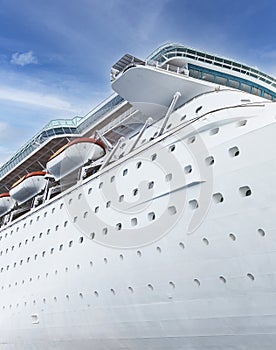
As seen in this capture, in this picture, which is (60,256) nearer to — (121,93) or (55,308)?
(55,308)

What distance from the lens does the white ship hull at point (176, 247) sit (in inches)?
295

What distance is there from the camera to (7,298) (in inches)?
591

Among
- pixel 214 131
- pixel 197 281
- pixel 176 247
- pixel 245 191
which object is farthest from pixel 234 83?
pixel 197 281

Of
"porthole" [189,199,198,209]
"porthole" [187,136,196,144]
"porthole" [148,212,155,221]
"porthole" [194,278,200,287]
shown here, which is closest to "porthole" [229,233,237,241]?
"porthole" [189,199,198,209]

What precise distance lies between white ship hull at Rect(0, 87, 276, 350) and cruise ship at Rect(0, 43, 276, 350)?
2 centimetres

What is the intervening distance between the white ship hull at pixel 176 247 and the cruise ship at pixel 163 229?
0.08ft

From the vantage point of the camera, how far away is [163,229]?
895 cm

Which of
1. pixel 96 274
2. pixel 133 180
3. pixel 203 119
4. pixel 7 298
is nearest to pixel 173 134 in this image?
pixel 203 119

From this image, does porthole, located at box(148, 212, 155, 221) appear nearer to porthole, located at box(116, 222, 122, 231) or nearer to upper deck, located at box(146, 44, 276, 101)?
porthole, located at box(116, 222, 122, 231)

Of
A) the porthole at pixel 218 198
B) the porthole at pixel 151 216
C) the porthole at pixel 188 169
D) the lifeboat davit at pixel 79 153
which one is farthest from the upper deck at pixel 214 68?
the porthole at pixel 218 198

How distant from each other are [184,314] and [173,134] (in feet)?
13.4

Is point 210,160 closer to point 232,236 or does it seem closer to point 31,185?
point 232,236

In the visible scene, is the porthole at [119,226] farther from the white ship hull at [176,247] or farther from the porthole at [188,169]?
the porthole at [188,169]

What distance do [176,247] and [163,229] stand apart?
0.54 meters
